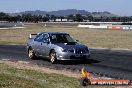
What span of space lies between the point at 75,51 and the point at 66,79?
6.10 m

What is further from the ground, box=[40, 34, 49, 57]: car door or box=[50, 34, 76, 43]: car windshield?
box=[50, 34, 76, 43]: car windshield

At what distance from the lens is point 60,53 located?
1888 centimetres

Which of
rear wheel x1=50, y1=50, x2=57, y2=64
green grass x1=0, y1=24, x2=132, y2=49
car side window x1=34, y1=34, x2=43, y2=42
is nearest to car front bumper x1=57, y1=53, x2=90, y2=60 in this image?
rear wheel x1=50, y1=50, x2=57, y2=64

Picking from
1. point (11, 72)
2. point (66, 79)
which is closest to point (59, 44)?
point (11, 72)

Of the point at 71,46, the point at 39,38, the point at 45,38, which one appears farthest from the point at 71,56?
the point at 39,38

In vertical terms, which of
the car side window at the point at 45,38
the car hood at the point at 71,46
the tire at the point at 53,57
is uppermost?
the car side window at the point at 45,38

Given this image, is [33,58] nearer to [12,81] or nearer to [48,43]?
[48,43]

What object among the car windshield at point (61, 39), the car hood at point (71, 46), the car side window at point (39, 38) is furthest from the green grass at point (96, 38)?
the car hood at point (71, 46)

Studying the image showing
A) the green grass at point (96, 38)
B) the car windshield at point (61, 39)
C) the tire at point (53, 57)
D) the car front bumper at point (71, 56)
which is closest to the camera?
the car front bumper at point (71, 56)

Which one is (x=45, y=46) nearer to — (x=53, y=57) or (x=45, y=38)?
(x=45, y=38)

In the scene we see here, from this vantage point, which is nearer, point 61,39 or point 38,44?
point 61,39

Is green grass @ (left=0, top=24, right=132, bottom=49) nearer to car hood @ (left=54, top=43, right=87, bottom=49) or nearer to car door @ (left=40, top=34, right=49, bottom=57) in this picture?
car door @ (left=40, top=34, right=49, bottom=57)

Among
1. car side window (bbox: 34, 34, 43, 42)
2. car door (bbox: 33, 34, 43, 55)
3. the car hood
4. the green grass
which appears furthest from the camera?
the green grass

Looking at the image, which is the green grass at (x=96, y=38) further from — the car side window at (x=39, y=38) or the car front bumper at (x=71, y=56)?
the car front bumper at (x=71, y=56)
